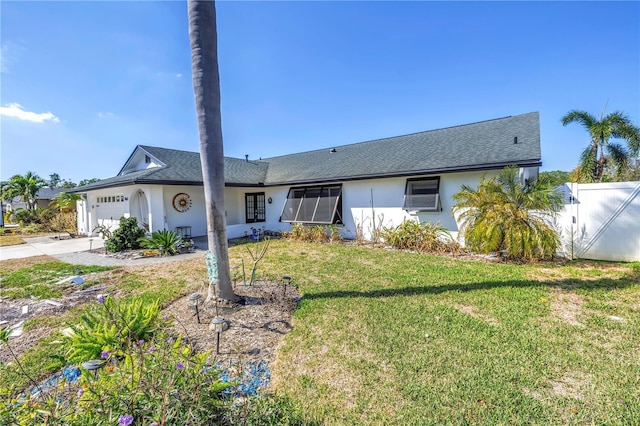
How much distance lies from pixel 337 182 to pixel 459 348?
9.72m

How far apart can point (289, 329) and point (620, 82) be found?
16.2m

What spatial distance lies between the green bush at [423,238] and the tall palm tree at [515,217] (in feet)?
4.50

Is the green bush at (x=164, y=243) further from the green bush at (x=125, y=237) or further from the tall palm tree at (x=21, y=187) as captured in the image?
the tall palm tree at (x=21, y=187)

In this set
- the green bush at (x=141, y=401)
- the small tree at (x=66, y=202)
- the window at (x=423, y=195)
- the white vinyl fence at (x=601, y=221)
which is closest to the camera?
the green bush at (x=141, y=401)

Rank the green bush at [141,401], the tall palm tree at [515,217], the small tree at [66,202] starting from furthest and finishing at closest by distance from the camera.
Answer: the small tree at [66,202] < the tall palm tree at [515,217] < the green bush at [141,401]

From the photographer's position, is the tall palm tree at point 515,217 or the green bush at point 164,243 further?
the green bush at point 164,243

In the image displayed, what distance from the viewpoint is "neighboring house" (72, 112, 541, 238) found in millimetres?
10086

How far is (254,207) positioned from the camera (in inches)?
651

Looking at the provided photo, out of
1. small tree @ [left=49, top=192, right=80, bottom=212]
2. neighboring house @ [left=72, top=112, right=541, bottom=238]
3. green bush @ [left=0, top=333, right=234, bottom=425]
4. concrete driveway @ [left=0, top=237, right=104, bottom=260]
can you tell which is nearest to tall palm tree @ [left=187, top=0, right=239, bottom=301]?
green bush @ [left=0, top=333, right=234, bottom=425]

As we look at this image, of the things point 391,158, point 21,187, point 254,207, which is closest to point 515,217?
point 391,158

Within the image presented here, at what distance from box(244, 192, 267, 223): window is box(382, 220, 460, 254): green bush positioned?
872 centimetres

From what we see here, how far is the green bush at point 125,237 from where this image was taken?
10.9 metres

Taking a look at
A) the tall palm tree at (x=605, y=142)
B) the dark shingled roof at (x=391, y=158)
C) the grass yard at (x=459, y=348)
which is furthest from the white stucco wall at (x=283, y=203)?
the tall palm tree at (x=605, y=142)

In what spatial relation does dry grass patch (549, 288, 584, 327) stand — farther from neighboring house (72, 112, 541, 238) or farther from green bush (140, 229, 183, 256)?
green bush (140, 229, 183, 256)
